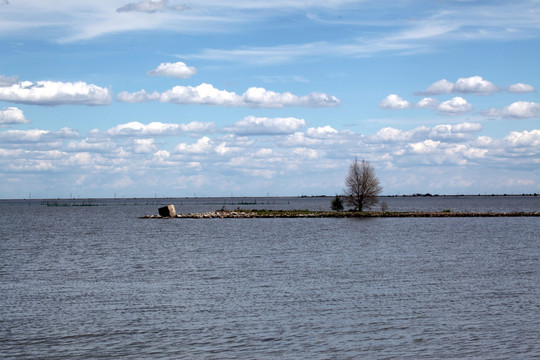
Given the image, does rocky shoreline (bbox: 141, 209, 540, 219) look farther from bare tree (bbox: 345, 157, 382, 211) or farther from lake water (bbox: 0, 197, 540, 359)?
lake water (bbox: 0, 197, 540, 359)

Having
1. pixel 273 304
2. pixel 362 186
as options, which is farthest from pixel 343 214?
pixel 273 304

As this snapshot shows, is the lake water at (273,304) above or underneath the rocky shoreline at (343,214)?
underneath

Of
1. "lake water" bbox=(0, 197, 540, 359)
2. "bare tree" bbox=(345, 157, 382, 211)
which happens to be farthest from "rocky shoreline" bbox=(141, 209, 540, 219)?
"lake water" bbox=(0, 197, 540, 359)

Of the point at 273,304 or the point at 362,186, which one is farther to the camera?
the point at 362,186

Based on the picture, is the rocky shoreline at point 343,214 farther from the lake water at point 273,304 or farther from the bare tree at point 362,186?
the lake water at point 273,304

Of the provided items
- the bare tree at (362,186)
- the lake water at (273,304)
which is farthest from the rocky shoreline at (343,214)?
the lake water at (273,304)

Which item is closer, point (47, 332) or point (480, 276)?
point (47, 332)

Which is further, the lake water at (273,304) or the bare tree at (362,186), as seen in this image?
the bare tree at (362,186)

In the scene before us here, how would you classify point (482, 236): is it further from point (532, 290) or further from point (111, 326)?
point (111, 326)

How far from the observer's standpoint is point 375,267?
40312 mm

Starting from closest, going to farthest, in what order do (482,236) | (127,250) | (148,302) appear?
(148,302) < (127,250) < (482,236)

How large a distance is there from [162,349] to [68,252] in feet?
118

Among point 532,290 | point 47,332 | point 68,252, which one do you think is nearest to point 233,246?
point 68,252

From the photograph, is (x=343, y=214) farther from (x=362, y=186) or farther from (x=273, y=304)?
(x=273, y=304)
